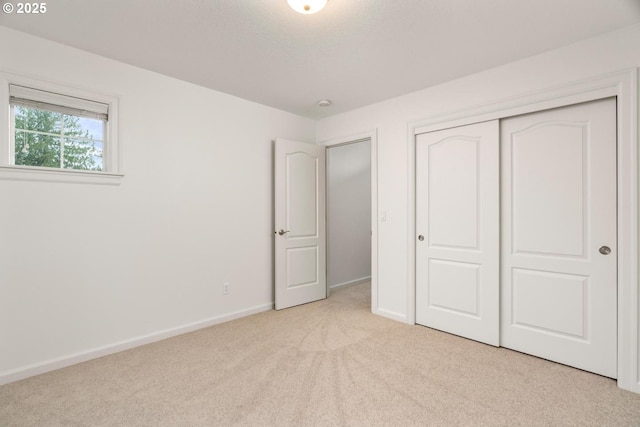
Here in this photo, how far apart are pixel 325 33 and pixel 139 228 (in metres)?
2.22

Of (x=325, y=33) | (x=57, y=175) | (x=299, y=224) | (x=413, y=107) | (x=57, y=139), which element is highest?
(x=325, y=33)

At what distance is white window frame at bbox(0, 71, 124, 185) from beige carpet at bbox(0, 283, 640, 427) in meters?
1.43

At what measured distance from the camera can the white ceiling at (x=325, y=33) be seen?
1.94 metres

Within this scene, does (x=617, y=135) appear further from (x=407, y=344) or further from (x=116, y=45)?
(x=116, y=45)

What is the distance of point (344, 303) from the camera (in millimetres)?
4055

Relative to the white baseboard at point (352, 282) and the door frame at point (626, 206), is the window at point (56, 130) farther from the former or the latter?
the door frame at point (626, 206)

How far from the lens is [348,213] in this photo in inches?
205

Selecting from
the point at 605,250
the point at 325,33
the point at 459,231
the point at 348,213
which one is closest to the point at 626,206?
the point at 605,250

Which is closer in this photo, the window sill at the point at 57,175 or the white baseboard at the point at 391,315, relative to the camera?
the window sill at the point at 57,175

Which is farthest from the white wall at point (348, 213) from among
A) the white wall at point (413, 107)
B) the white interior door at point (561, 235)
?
the white interior door at point (561, 235)

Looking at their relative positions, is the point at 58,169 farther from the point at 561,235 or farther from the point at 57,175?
the point at 561,235

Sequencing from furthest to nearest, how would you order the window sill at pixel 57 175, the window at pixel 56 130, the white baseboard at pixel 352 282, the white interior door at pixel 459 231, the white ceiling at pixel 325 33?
1. the white baseboard at pixel 352 282
2. the white interior door at pixel 459 231
3. the window at pixel 56 130
4. the window sill at pixel 57 175
5. the white ceiling at pixel 325 33

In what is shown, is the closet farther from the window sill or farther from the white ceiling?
the window sill

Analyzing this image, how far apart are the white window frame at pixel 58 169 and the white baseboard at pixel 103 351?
1.34 meters
